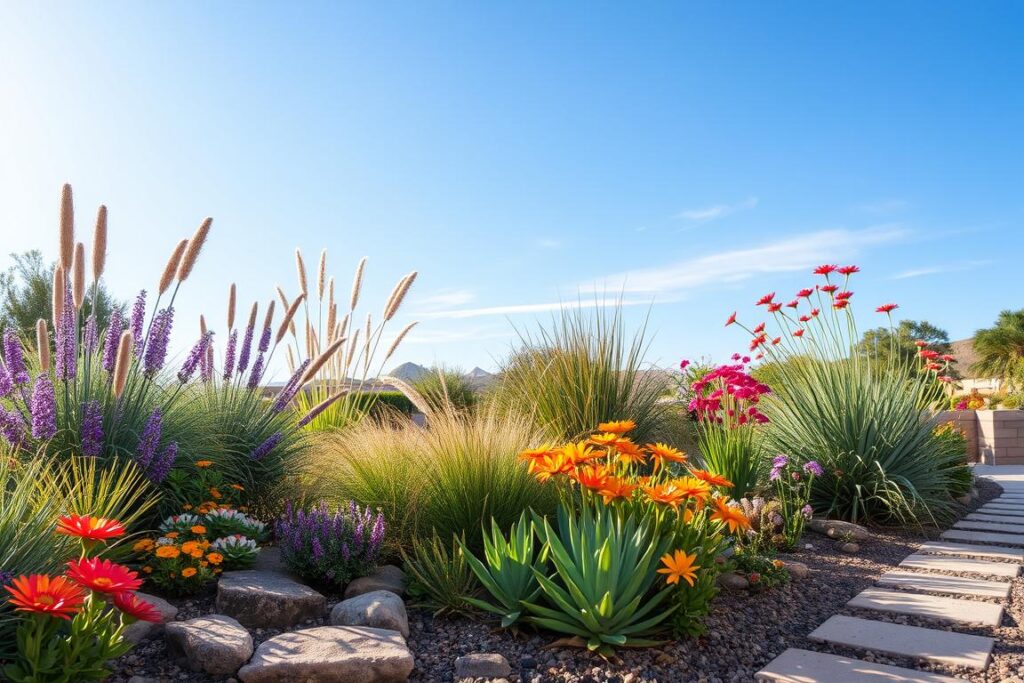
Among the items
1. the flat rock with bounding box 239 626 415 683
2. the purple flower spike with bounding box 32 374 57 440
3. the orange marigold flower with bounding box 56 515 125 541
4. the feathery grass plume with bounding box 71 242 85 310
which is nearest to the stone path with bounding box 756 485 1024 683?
the flat rock with bounding box 239 626 415 683

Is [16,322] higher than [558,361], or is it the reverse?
[16,322]

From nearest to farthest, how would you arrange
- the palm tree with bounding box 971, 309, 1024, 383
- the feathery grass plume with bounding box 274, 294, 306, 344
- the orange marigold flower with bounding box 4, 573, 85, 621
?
the orange marigold flower with bounding box 4, 573, 85, 621 < the feathery grass plume with bounding box 274, 294, 306, 344 < the palm tree with bounding box 971, 309, 1024, 383

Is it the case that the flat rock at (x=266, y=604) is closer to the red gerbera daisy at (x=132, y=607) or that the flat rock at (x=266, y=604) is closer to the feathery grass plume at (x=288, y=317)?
the red gerbera daisy at (x=132, y=607)

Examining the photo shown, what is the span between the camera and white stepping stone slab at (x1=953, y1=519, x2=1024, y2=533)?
248 inches

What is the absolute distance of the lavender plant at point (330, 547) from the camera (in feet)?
12.1

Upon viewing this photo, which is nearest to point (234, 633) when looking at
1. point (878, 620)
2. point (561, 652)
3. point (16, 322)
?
point (561, 652)

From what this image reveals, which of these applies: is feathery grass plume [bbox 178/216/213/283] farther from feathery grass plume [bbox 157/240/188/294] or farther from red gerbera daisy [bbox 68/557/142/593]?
red gerbera daisy [bbox 68/557/142/593]

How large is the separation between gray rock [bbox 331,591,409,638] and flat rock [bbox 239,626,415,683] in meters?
0.24

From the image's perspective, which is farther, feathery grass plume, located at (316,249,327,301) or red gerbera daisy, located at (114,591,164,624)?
feathery grass plume, located at (316,249,327,301)

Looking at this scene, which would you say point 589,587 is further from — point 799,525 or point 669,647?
point 799,525

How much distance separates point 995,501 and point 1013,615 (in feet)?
16.3

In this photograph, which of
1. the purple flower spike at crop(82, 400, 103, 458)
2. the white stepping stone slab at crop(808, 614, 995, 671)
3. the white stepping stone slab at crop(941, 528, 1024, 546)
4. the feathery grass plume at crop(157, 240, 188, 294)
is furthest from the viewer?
the white stepping stone slab at crop(941, 528, 1024, 546)

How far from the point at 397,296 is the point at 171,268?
3782 mm

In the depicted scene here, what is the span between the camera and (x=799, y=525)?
17.0 ft
